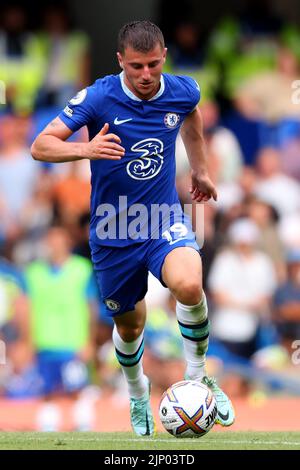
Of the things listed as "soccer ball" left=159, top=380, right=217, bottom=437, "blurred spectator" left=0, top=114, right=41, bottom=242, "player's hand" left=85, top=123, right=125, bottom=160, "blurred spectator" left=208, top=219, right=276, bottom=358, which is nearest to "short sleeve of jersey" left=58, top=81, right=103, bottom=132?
"player's hand" left=85, top=123, right=125, bottom=160

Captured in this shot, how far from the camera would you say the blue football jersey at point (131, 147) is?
28.6 feet

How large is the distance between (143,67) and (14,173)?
7.87 meters

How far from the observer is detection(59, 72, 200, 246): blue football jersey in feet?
28.6

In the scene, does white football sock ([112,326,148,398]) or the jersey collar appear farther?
white football sock ([112,326,148,398])

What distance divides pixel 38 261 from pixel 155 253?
6.44 meters

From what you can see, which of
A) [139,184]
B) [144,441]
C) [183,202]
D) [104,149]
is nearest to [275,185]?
[183,202]

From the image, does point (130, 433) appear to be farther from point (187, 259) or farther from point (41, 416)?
point (41, 416)

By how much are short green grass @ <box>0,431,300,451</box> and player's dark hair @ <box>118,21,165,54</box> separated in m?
2.79

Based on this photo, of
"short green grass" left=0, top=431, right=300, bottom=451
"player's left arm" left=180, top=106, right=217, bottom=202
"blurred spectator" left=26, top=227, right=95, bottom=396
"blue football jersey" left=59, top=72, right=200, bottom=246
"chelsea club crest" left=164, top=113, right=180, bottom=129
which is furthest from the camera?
"blurred spectator" left=26, top=227, right=95, bottom=396

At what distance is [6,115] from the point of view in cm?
1667

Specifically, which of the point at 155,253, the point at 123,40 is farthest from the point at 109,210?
the point at 123,40

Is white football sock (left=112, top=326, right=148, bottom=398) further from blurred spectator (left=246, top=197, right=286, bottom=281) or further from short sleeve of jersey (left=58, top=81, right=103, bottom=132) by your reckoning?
blurred spectator (left=246, top=197, right=286, bottom=281)

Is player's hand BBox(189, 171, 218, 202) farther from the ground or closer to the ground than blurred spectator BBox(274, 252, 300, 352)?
farther from the ground
